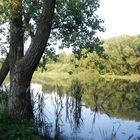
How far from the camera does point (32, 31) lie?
1352 cm

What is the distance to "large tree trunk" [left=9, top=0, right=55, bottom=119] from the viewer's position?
11.0 metres

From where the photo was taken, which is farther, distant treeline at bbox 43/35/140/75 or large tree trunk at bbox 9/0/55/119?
distant treeline at bbox 43/35/140/75

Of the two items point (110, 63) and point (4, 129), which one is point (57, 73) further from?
point (4, 129)

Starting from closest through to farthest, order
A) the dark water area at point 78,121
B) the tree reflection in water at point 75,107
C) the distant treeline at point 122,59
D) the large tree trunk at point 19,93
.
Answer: the large tree trunk at point 19,93
the dark water area at point 78,121
the tree reflection in water at point 75,107
the distant treeline at point 122,59

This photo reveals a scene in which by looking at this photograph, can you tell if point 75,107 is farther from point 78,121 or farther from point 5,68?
point 5,68

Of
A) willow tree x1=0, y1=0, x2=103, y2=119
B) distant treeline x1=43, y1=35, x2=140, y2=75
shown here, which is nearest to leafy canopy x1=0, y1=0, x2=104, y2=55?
willow tree x1=0, y1=0, x2=103, y2=119

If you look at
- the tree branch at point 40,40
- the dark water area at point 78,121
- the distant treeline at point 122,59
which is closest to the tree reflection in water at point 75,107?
Result: the dark water area at point 78,121

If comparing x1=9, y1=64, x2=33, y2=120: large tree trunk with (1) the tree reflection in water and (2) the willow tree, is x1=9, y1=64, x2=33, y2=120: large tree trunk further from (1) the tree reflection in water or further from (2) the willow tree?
(1) the tree reflection in water

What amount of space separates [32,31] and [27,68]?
274 centimetres

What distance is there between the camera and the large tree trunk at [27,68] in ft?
36.1

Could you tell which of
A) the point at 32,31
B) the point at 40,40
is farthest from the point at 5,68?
the point at 40,40

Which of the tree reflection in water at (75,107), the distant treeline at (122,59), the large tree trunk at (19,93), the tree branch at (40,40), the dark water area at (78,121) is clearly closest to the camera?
the tree branch at (40,40)

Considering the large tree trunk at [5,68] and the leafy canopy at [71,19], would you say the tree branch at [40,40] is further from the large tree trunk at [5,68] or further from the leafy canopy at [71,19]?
the large tree trunk at [5,68]

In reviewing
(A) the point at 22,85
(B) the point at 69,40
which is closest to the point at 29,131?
(A) the point at 22,85
